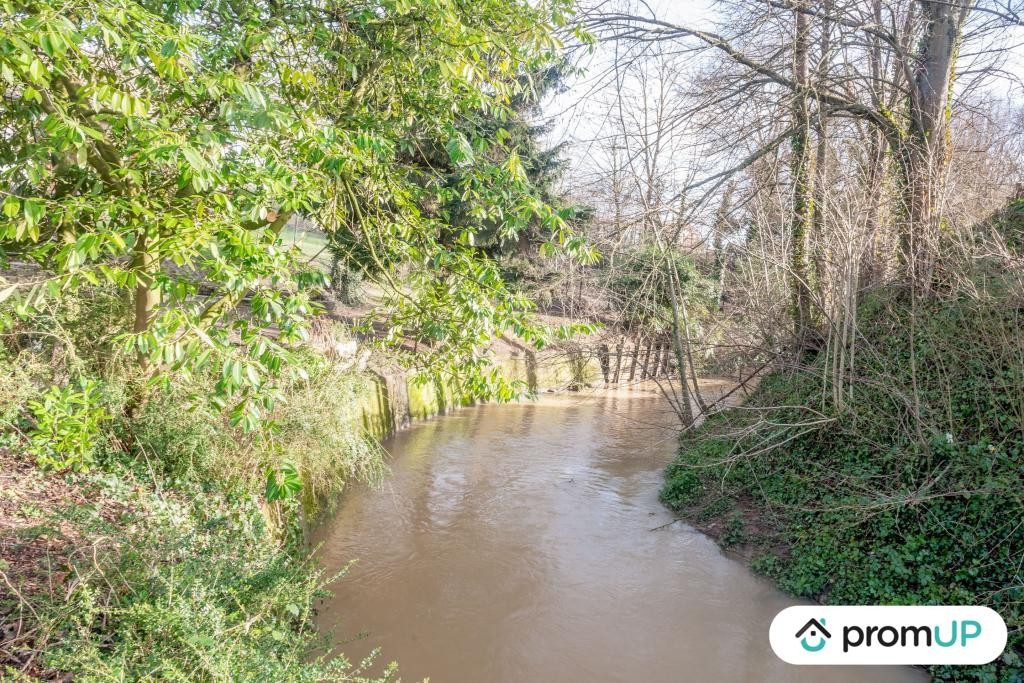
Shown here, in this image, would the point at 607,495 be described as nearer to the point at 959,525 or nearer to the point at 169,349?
the point at 959,525

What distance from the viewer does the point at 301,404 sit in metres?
6.15

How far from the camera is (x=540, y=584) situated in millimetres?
6047

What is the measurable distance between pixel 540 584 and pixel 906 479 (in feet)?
12.6

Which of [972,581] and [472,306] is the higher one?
[472,306]

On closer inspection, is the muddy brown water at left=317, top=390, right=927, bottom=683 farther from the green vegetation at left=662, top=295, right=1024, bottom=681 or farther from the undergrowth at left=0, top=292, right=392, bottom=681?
the undergrowth at left=0, top=292, right=392, bottom=681

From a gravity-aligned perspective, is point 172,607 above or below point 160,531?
below

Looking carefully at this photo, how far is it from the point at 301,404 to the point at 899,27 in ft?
31.0

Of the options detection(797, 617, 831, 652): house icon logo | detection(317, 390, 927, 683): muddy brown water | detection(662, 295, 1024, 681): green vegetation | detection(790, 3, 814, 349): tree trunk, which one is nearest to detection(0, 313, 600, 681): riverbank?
detection(317, 390, 927, 683): muddy brown water

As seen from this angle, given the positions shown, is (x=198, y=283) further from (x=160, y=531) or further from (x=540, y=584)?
(x=540, y=584)

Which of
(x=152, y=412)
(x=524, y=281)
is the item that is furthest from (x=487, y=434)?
(x=152, y=412)

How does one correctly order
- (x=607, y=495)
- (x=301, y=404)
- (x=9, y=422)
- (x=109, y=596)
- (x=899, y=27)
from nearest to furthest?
1. (x=109, y=596)
2. (x=9, y=422)
3. (x=301, y=404)
4. (x=899, y=27)
5. (x=607, y=495)

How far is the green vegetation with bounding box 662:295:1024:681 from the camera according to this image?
475 centimetres

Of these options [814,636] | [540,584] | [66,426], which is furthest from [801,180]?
[66,426]

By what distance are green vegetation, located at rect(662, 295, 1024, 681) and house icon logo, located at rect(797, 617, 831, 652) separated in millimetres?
607
